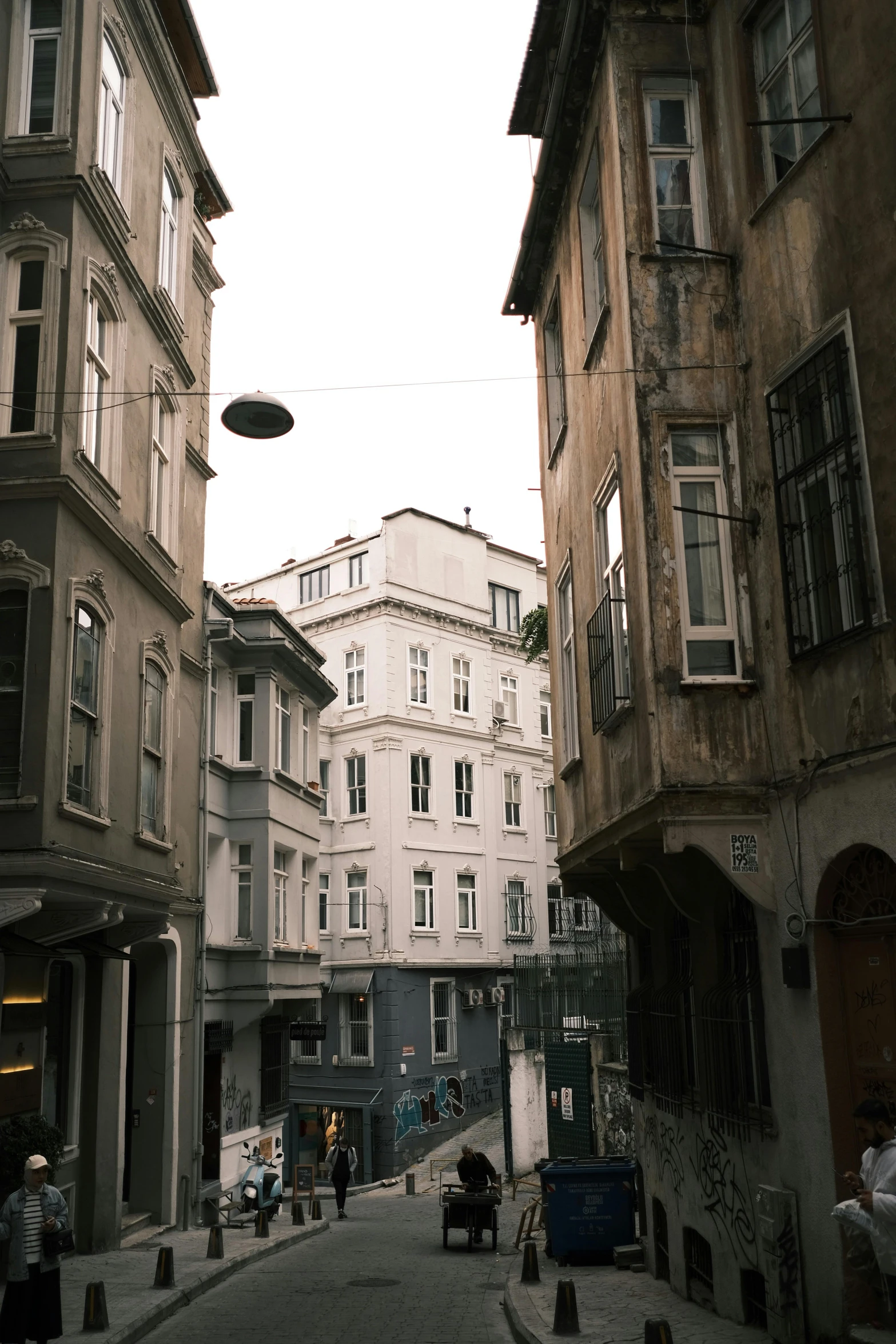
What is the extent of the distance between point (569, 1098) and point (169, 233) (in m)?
18.2

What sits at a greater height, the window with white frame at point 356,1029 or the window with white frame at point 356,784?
the window with white frame at point 356,784

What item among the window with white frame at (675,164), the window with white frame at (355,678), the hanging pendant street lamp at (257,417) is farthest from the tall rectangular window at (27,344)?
the window with white frame at (355,678)

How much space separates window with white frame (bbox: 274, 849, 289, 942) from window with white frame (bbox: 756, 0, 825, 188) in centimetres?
1993

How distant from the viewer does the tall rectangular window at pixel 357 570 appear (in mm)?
44312

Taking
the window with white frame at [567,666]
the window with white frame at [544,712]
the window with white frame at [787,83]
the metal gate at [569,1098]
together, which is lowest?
the metal gate at [569,1098]

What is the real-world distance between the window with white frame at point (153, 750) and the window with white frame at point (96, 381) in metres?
3.30

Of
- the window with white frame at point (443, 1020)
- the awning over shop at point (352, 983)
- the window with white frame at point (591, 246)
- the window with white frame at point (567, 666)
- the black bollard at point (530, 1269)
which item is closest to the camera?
the window with white frame at point (591, 246)

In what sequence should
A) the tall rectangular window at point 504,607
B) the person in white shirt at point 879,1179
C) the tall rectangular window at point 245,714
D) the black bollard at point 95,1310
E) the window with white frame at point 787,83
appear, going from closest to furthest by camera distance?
the person in white shirt at point 879,1179
the window with white frame at point 787,83
the black bollard at point 95,1310
the tall rectangular window at point 245,714
the tall rectangular window at point 504,607

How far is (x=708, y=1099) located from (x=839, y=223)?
7.87 metres

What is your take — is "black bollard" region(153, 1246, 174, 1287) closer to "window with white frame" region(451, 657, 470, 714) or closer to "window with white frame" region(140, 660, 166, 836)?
"window with white frame" region(140, 660, 166, 836)

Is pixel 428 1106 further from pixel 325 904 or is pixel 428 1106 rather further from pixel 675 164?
pixel 675 164

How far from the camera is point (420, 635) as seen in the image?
44.1 meters

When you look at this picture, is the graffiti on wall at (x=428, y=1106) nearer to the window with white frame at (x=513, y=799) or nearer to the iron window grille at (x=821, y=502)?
the window with white frame at (x=513, y=799)

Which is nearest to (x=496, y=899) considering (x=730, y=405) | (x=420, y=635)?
(x=420, y=635)
